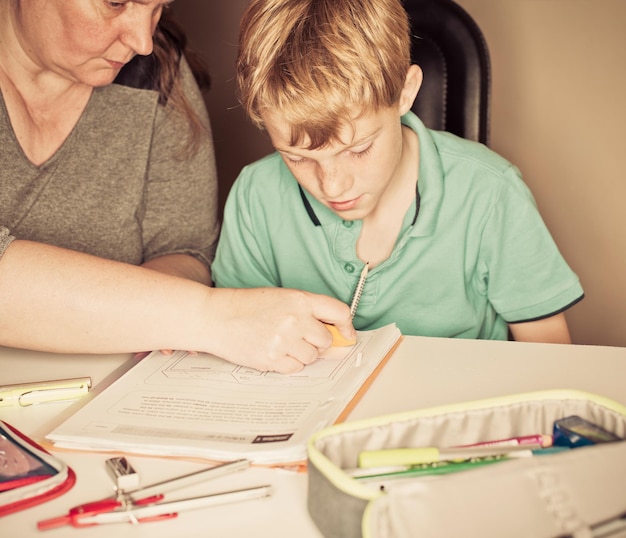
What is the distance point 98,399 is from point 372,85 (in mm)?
550

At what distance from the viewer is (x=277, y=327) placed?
0.95 meters

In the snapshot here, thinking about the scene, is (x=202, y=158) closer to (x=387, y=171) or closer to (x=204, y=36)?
(x=387, y=171)

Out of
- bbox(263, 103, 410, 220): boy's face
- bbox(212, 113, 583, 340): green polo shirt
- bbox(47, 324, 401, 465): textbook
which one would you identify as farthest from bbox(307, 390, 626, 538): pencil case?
bbox(212, 113, 583, 340): green polo shirt

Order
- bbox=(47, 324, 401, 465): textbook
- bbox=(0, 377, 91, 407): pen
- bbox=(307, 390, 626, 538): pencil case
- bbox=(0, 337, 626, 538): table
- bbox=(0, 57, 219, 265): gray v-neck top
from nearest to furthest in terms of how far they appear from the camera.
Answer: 1. bbox=(307, 390, 626, 538): pencil case
2. bbox=(0, 337, 626, 538): table
3. bbox=(47, 324, 401, 465): textbook
4. bbox=(0, 377, 91, 407): pen
5. bbox=(0, 57, 219, 265): gray v-neck top

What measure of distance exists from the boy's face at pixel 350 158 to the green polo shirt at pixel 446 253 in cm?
13

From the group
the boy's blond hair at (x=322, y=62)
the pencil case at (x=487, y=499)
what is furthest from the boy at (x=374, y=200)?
the pencil case at (x=487, y=499)

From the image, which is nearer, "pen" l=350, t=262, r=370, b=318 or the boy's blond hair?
the boy's blond hair

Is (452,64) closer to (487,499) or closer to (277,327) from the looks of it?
(277,327)

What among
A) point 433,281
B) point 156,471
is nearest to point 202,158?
point 433,281

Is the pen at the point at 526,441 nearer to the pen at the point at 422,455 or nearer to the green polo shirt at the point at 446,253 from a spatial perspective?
the pen at the point at 422,455

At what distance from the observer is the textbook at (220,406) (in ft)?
2.51

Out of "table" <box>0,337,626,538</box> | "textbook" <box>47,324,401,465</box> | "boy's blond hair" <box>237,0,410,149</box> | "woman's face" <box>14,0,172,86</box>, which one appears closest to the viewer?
"table" <box>0,337,626,538</box>

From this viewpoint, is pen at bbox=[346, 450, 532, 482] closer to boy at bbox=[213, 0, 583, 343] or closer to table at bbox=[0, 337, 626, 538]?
table at bbox=[0, 337, 626, 538]

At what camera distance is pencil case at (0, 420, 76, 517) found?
701mm
